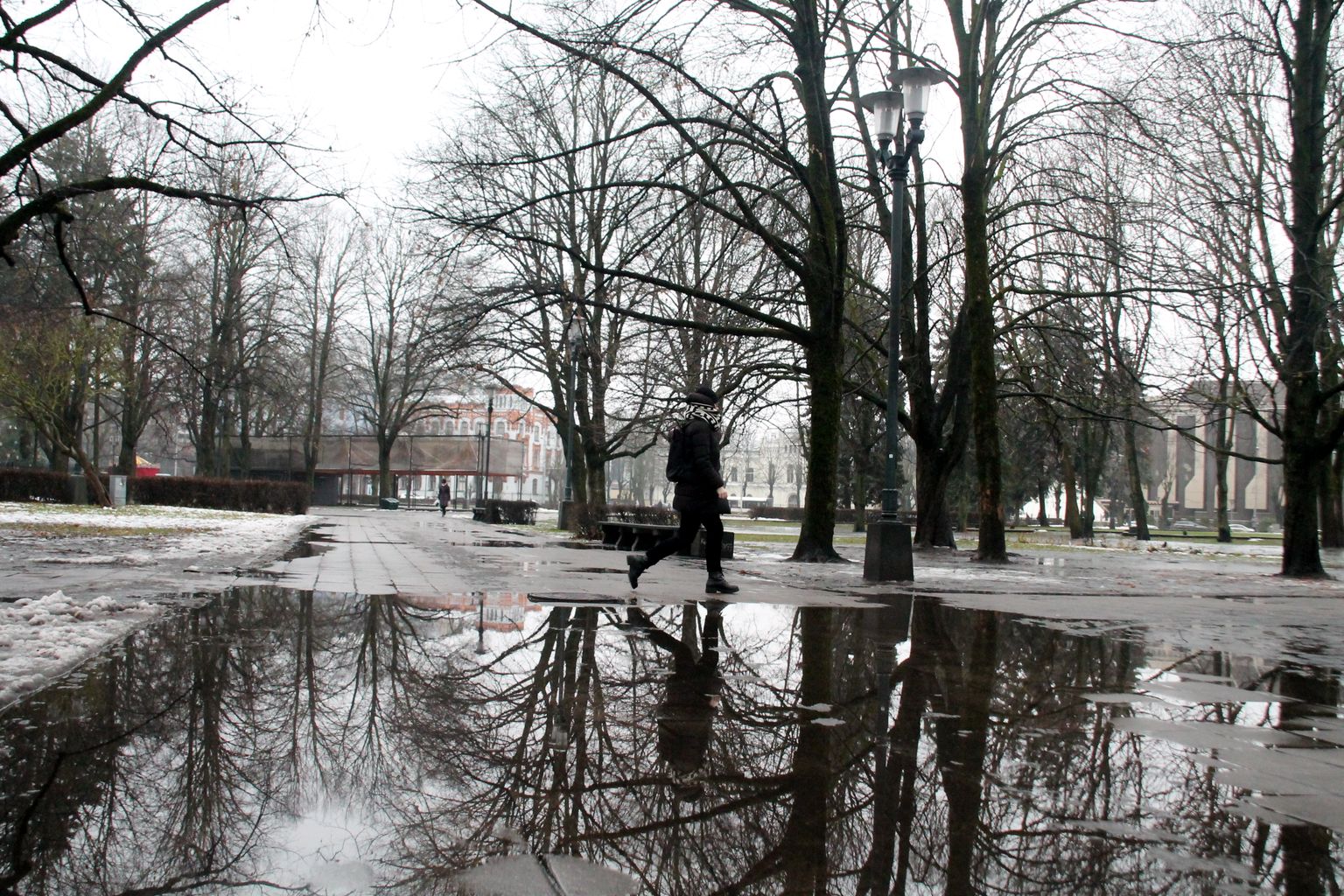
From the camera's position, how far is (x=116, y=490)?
3120 centimetres

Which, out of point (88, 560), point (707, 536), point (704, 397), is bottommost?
point (88, 560)

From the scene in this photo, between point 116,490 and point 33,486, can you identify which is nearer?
point 116,490

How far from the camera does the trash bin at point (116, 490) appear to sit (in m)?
31.0

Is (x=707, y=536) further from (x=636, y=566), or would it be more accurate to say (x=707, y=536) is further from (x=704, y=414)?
(x=704, y=414)

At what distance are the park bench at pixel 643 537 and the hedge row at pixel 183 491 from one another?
22412mm

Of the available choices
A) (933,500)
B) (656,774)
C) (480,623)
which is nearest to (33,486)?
(933,500)

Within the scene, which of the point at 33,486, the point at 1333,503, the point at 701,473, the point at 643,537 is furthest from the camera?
the point at 1333,503

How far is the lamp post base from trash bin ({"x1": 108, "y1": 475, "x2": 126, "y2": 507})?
27.4 metres

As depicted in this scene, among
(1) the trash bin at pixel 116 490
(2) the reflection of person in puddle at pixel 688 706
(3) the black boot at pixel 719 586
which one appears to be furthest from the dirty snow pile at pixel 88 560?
(3) the black boot at pixel 719 586

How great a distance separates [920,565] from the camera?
1720 centimetres

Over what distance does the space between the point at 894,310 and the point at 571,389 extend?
1661cm

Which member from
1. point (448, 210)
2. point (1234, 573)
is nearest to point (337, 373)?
point (448, 210)

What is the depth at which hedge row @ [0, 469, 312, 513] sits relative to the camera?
104ft

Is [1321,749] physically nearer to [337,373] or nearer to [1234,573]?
[1234,573]
